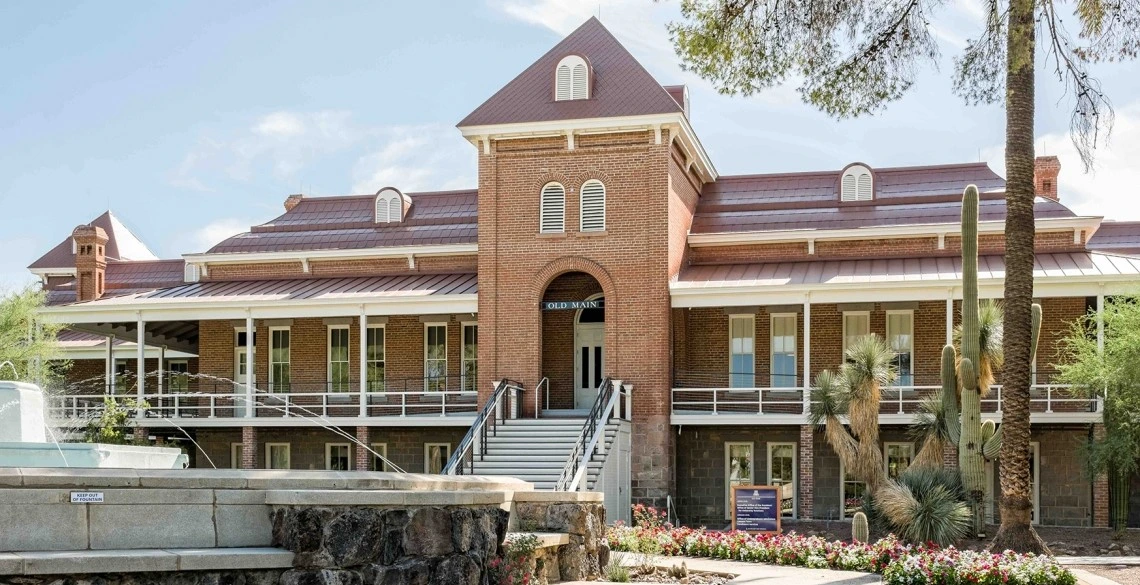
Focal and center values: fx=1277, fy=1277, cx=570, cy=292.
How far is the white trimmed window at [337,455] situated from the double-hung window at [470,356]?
342 cm

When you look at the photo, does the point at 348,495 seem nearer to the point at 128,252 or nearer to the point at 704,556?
the point at 704,556

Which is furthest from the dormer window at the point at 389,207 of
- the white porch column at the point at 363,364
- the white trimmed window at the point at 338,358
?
the white porch column at the point at 363,364

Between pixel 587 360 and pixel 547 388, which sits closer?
pixel 547 388

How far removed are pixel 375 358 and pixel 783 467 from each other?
1047 centimetres

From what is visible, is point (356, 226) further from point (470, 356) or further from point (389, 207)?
point (470, 356)

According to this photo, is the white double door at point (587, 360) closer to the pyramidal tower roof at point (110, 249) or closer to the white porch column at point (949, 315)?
the white porch column at point (949, 315)

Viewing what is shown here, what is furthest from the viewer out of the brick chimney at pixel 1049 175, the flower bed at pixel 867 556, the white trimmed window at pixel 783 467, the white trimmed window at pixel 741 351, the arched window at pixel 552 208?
the brick chimney at pixel 1049 175

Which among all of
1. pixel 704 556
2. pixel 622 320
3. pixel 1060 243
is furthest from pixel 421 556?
pixel 1060 243

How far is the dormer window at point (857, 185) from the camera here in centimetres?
3167

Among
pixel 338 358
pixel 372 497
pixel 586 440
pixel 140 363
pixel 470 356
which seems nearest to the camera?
pixel 372 497

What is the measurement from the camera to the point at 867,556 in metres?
17.8

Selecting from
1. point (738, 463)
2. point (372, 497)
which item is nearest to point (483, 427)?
point (738, 463)

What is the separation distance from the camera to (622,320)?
28016 millimetres

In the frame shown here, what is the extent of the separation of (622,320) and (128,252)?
26.0 metres
